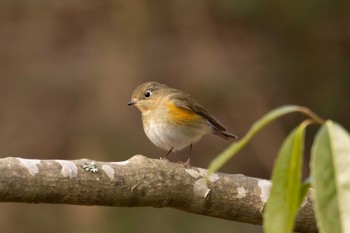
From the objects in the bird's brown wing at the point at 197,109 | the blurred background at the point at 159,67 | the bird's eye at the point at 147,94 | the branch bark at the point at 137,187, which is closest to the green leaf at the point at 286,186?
the branch bark at the point at 137,187

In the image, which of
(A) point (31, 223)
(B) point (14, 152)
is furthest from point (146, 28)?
(A) point (31, 223)

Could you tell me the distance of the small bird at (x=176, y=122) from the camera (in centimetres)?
498

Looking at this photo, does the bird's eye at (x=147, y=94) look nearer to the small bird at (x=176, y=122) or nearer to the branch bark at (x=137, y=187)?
the small bird at (x=176, y=122)

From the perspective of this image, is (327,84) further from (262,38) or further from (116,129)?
(116,129)

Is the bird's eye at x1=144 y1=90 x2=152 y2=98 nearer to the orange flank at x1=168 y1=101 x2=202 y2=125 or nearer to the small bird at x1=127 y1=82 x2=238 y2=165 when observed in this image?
the small bird at x1=127 y1=82 x2=238 y2=165

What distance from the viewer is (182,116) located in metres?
5.02

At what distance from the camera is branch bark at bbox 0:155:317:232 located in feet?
9.53

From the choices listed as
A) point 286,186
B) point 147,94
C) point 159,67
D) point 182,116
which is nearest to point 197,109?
point 182,116

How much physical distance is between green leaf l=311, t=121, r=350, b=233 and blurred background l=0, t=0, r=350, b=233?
751 centimetres

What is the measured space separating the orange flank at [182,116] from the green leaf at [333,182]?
3599 mm

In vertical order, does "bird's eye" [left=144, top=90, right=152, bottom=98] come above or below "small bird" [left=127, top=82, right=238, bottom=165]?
above

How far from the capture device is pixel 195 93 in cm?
948

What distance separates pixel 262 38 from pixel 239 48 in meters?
0.33

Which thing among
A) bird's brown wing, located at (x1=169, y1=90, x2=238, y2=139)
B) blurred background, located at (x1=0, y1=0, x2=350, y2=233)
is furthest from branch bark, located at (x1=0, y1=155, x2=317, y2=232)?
blurred background, located at (x1=0, y1=0, x2=350, y2=233)
